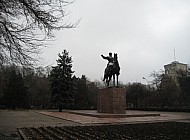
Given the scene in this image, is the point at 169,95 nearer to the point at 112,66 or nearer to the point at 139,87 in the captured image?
the point at 139,87

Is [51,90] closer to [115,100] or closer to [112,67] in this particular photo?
[112,67]

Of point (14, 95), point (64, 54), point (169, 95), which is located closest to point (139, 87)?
point (169, 95)

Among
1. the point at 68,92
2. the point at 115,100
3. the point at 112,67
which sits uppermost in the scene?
the point at 112,67

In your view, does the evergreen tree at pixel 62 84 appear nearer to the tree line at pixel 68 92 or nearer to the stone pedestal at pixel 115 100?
the tree line at pixel 68 92

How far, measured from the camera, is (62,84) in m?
38.3

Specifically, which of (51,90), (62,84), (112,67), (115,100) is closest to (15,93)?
(51,90)

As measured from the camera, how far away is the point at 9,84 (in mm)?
49062

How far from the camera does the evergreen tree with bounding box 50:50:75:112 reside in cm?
3809

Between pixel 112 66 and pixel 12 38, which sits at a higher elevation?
pixel 112 66

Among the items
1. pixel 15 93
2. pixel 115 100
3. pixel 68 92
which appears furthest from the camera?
pixel 15 93

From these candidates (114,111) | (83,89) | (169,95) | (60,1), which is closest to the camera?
(60,1)

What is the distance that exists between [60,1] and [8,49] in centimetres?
215

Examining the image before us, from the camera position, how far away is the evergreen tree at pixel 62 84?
38094 mm

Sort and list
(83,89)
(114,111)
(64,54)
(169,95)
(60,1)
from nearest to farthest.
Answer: (60,1)
(114,111)
(64,54)
(169,95)
(83,89)
